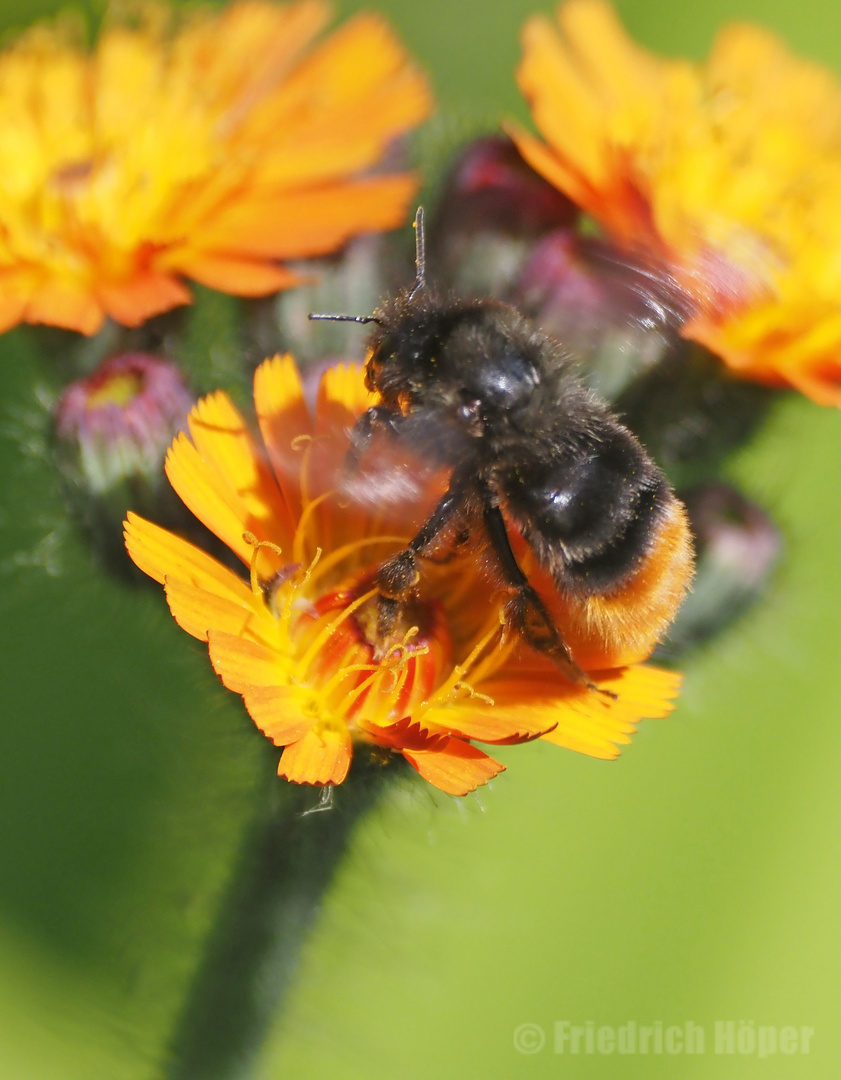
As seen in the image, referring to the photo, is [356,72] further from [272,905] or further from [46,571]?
[272,905]

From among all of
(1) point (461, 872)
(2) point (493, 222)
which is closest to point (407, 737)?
(2) point (493, 222)

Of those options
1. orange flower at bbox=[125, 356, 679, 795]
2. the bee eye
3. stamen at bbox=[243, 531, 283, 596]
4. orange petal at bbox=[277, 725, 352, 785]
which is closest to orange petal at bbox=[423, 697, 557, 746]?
orange flower at bbox=[125, 356, 679, 795]

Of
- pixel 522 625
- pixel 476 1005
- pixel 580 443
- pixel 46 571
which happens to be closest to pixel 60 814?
pixel 46 571

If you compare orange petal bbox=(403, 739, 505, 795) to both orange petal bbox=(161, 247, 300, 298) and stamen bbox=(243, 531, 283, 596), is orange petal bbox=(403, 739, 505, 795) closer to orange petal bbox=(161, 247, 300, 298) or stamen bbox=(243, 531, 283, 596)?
stamen bbox=(243, 531, 283, 596)

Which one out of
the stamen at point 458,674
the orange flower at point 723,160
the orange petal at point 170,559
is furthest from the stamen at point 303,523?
the orange flower at point 723,160

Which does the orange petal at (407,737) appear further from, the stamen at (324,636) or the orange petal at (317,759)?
the stamen at (324,636)

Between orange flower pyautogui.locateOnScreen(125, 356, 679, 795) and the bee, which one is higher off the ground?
the bee

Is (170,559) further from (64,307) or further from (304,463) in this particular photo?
(64,307)
